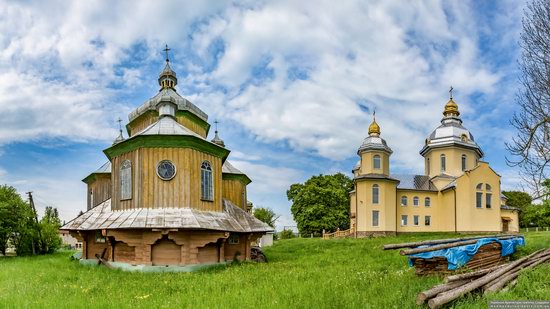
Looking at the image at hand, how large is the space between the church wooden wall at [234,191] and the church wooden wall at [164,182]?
280 inches

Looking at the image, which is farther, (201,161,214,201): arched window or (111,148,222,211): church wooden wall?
(201,161,214,201): arched window

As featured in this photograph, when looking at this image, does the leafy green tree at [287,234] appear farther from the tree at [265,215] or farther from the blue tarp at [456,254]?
the blue tarp at [456,254]

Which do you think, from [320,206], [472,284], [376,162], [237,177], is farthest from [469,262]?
[320,206]

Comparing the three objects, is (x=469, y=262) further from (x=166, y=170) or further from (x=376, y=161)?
(x=376, y=161)

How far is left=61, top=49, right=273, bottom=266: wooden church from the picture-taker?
1561 cm

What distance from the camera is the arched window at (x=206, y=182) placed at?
1744 centimetres

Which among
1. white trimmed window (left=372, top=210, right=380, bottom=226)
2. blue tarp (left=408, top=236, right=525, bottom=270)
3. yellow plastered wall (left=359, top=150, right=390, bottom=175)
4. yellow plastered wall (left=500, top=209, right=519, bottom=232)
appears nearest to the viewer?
blue tarp (left=408, top=236, right=525, bottom=270)

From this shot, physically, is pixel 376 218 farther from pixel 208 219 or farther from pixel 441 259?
pixel 441 259

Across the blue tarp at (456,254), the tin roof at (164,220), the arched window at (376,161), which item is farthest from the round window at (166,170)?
the arched window at (376,161)

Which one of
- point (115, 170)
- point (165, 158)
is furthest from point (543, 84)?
point (115, 170)

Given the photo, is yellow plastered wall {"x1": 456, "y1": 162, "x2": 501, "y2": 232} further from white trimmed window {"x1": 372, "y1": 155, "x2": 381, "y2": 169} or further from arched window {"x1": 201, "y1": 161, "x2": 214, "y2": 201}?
arched window {"x1": 201, "y1": 161, "x2": 214, "y2": 201}

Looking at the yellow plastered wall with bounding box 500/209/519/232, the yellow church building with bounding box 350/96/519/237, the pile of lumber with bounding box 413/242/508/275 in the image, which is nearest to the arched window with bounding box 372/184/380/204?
the yellow church building with bounding box 350/96/519/237

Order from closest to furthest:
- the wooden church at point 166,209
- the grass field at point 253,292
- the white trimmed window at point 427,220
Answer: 1. the grass field at point 253,292
2. the wooden church at point 166,209
3. the white trimmed window at point 427,220

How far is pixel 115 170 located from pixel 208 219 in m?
5.00
